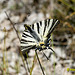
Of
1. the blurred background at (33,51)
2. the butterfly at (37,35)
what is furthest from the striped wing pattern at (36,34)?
the blurred background at (33,51)

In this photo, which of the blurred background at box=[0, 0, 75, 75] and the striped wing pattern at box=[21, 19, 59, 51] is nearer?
the striped wing pattern at box=[21, 19, 59, 51]

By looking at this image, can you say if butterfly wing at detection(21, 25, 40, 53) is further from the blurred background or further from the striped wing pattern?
the blurred background

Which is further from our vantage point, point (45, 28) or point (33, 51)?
point (33, 51)

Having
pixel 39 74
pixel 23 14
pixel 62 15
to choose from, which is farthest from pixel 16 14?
pixel 39 74

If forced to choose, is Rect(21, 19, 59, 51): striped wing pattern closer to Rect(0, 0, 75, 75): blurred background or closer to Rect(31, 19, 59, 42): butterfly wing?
Rect(31, 19, 59, 42): butterfly wing

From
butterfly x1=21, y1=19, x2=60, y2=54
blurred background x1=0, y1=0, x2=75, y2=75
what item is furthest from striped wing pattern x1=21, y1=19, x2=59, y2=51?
blurred background x1=0, y1=0, x2=75, y2=75

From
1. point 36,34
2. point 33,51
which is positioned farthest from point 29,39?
point 33,51

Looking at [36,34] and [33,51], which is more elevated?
[36,34]

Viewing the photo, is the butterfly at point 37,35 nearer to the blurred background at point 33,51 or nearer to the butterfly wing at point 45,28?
the butterfly wing at point 45,28

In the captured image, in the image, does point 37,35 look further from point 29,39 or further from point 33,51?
point 33,51
